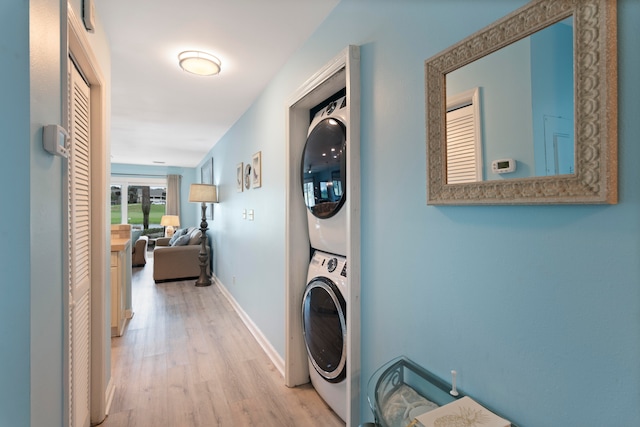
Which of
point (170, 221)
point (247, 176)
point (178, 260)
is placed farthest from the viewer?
point (170, 221)

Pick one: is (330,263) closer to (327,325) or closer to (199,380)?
(327,325)

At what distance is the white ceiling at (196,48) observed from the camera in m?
1.71

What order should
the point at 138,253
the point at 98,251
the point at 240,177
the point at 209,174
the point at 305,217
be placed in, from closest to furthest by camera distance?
the point at 98,251
the point at 305,217
the point at 240,177
the point at 209,174
the point at 138,253

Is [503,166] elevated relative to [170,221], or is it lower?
elevated

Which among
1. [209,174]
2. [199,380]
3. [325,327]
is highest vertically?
[209,174]

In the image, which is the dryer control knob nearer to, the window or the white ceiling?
the white ceiling

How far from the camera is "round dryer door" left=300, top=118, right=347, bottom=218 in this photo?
1712 millimetres

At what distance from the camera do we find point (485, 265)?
936 millimetres

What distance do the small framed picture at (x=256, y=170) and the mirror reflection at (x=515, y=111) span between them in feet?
7.16

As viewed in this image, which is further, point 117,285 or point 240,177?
point 240,177

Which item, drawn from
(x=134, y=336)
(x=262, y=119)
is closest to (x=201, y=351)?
(x=134, y=336)

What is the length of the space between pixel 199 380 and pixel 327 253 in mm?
1348

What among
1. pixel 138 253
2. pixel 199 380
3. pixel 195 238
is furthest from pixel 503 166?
pixel 138 253

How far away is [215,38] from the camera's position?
199 centimetres
